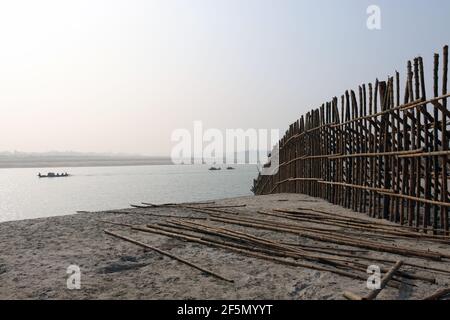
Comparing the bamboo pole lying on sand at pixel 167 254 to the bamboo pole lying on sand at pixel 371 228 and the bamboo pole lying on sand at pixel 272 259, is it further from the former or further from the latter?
the bamboo pole lying on sand at pixel 371 228

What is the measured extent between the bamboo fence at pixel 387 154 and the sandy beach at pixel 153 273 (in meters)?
1.27

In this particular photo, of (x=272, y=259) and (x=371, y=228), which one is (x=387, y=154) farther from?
(x=272, y=259)

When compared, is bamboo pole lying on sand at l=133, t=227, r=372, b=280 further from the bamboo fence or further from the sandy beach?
the bamboo fence

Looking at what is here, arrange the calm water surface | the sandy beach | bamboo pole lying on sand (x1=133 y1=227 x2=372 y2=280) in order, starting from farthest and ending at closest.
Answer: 1. the calm water surface
2. bamboo pole lying on sand (x1=133 y1=227 x2=372 y2=280)
3. the sandy beach

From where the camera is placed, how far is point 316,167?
1142cm

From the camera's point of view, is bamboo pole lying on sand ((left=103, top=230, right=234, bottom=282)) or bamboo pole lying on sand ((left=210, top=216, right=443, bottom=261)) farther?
bamboo pole lying on sand ((left=210, top=216, right=443, bottom=261))

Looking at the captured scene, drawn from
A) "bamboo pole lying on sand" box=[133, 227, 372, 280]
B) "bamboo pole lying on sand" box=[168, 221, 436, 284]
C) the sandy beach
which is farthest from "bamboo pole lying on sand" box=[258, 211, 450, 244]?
"bamboo pole lying on sand" box=[133, 227, 372, 280]

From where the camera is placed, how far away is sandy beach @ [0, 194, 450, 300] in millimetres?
3650

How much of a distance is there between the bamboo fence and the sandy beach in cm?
127

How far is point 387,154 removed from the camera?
7219 mm

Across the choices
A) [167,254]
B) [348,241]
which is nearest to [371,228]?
[348,241]

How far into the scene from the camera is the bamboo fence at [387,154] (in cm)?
598
